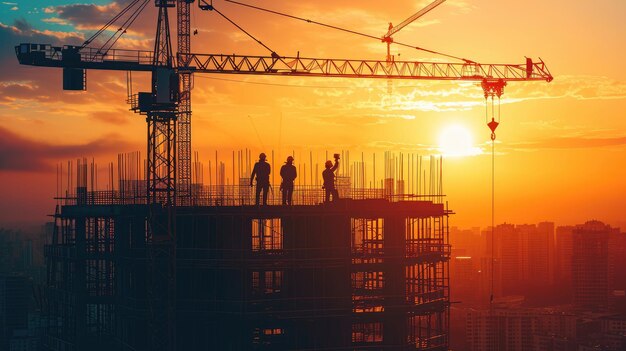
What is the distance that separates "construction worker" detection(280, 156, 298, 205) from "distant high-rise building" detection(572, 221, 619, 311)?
96.4 meters

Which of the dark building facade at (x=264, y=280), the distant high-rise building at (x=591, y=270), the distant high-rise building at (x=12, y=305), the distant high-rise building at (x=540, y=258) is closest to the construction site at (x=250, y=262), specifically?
the dark building facade at (x=264, y=280)

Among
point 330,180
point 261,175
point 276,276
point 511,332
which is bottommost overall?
point 511,332

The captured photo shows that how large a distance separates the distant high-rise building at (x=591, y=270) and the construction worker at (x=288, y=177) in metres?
96.4

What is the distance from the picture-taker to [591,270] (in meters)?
123

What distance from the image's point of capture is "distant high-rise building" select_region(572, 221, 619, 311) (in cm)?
12269

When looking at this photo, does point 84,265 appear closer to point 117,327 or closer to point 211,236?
point 117,327

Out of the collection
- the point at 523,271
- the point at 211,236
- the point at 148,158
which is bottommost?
the point at 523,271

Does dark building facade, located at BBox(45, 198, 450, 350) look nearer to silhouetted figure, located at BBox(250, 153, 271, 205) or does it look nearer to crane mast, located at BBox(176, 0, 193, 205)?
silhouetted figure, located at BBox(250, 153, 271, 205)

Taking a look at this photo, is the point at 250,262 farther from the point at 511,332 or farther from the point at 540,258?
the point at 540,258

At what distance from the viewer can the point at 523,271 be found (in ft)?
478

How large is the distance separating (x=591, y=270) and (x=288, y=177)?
99148mm

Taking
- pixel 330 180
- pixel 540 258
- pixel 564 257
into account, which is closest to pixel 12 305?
pixel 330 180

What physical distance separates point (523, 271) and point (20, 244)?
80.1 metres

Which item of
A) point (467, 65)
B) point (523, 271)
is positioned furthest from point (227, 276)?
point (523, 271)
